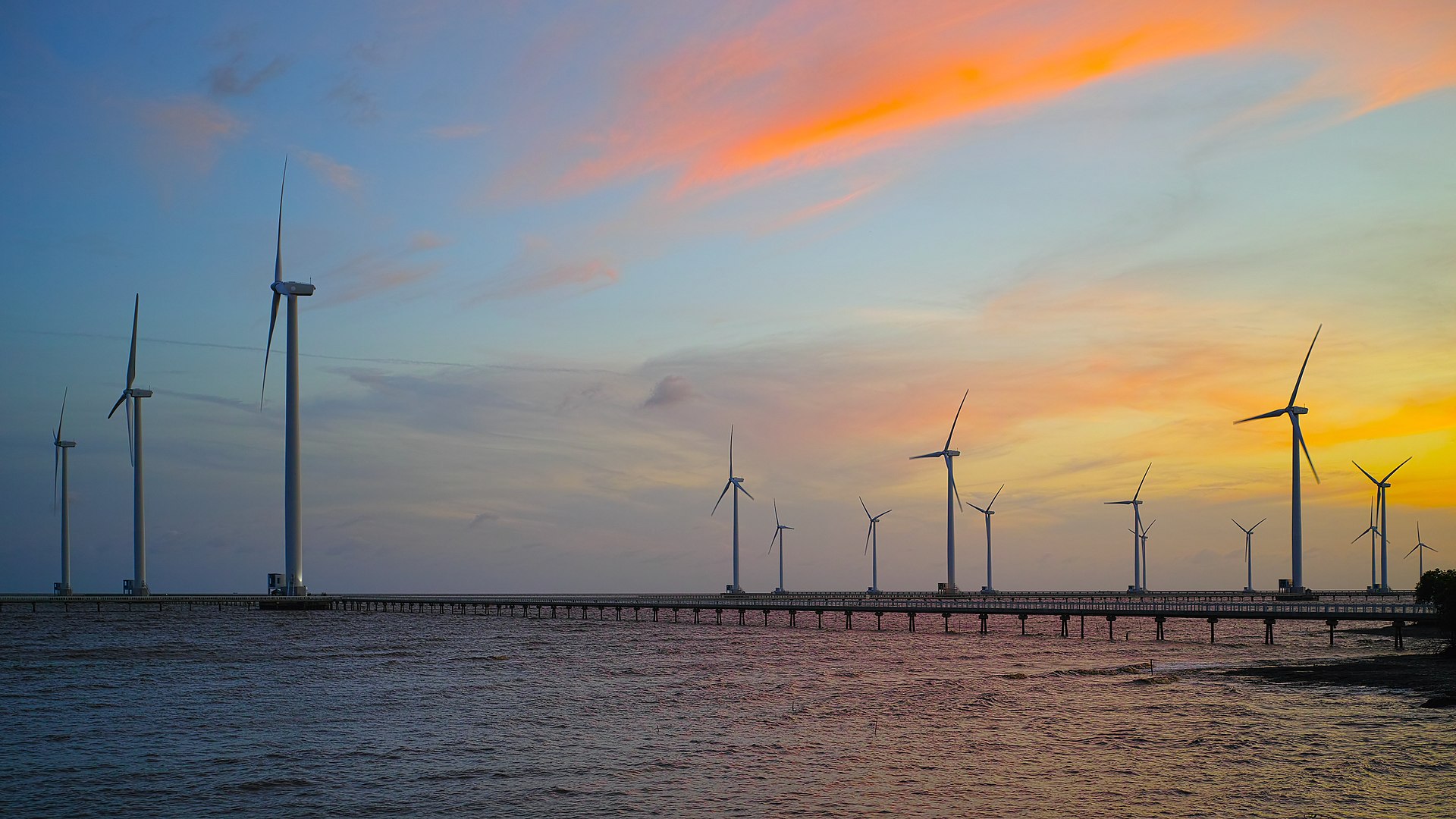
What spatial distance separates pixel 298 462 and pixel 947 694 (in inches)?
4083

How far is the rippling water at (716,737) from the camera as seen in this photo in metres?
34.0

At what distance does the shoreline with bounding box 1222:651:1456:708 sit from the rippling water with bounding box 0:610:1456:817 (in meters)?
2.00

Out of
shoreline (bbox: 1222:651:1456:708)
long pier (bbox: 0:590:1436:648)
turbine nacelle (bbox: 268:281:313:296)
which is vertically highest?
turbine nacelle (bbox: 268:281:313:296)

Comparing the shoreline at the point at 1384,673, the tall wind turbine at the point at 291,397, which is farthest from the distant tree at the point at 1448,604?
the tall wind turbine at the point at 291,397

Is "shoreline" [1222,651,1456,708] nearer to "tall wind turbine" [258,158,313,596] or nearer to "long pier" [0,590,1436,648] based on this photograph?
"long pier" [0,590,1436,648]

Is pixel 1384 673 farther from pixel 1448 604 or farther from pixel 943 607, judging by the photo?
pixel 943 607

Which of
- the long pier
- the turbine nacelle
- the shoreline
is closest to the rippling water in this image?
the shoreline

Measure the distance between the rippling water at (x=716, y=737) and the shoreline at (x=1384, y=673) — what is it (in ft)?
6.55

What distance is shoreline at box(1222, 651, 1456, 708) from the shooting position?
56.6 m

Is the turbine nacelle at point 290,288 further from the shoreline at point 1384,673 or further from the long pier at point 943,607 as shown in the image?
the shoreline at point 1384,673

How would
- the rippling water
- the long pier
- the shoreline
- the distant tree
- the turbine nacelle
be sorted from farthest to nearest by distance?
the turbine nacelle, the long pier, the distant tree, the shoreline, the rippling water

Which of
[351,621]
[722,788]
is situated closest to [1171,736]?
[722,788]

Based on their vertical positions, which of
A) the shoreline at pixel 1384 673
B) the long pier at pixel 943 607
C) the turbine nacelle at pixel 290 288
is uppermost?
the turbine nacelle at pixel 290 288

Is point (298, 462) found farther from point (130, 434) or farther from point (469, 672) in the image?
point (469, 672)
